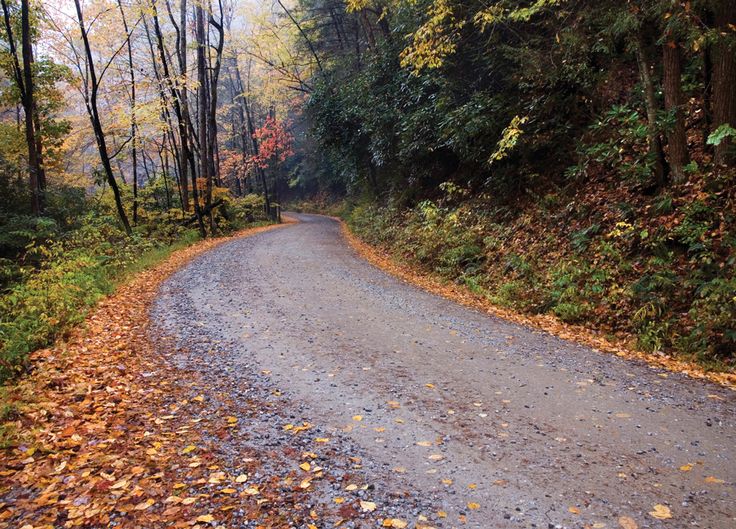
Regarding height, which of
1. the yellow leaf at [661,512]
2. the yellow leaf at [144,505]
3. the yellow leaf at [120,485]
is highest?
the yellow leaf at [120,485]

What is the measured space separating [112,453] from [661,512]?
4186mm

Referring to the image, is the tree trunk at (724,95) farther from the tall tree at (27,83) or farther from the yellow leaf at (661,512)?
the tall tree at (27,83)

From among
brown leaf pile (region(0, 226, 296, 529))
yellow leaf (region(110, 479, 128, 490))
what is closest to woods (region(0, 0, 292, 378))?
brown leaf pile (region(0, 226, 296, 529))

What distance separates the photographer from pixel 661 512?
119 inches

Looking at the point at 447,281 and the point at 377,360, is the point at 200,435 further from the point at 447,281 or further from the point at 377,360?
the point at 447,281

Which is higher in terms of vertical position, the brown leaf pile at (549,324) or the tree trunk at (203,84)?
the tree trunk at (203,84)

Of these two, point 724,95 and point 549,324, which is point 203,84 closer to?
point 549,324

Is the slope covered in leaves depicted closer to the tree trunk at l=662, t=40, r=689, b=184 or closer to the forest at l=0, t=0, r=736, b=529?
the forest at l=0, t=0, r=736, b=529

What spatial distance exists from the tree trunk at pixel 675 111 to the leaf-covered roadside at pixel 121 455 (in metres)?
8.16

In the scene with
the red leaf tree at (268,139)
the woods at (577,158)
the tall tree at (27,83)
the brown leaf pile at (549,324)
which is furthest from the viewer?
the red leaf tree at (268,139)

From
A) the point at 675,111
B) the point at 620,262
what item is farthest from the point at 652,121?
the point at 620,262

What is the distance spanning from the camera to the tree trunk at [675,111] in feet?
25.6

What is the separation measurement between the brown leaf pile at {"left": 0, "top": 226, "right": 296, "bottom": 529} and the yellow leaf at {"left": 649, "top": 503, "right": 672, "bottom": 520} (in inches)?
102

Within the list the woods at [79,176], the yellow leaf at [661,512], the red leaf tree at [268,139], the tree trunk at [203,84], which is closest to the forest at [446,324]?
the yellow leaf at [661,512]
